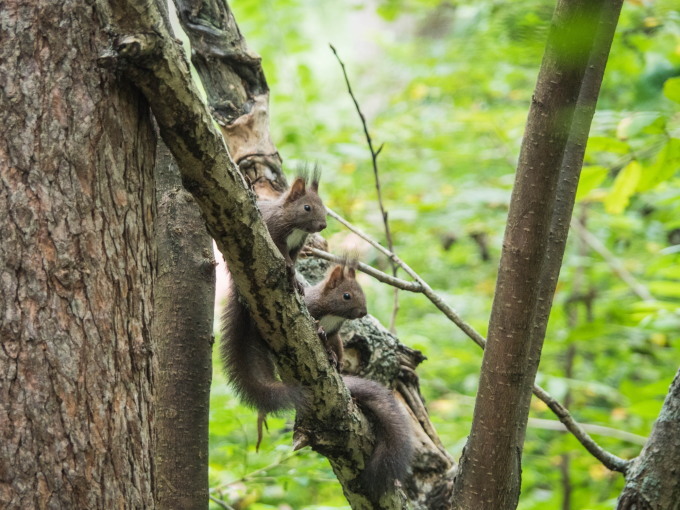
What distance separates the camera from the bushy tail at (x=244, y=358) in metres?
2.73

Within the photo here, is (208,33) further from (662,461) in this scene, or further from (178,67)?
(662,461)

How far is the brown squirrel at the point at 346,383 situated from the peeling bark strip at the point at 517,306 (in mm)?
384

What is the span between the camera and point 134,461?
5.24 ft

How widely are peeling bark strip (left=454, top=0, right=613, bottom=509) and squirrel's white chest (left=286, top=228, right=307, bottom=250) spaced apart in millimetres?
1277

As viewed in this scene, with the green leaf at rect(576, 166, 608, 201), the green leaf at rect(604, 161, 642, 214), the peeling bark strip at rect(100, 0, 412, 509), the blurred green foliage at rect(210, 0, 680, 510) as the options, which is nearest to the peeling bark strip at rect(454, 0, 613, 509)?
the peeling bark strip at rect(100, 0, 412, 509)

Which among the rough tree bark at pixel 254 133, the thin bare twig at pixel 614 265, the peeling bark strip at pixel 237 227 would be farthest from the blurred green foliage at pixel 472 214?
the peeling bark strip at pixel 237 227

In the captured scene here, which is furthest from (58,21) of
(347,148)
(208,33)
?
(347,148)

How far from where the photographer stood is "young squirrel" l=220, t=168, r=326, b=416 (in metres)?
2.63

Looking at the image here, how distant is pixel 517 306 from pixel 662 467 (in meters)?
0.68

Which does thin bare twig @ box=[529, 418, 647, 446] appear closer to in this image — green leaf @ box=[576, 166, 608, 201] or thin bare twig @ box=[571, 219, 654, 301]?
thin bare twig @ box=[571, 219, 654, 301]

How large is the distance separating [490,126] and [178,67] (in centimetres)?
367

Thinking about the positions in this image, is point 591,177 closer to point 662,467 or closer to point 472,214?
point 662,467

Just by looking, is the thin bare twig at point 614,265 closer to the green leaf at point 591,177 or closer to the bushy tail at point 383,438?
the green leaf at point 591,177

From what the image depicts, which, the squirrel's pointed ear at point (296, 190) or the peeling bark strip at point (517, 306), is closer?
the peeling bark strip at point (517, 306)
